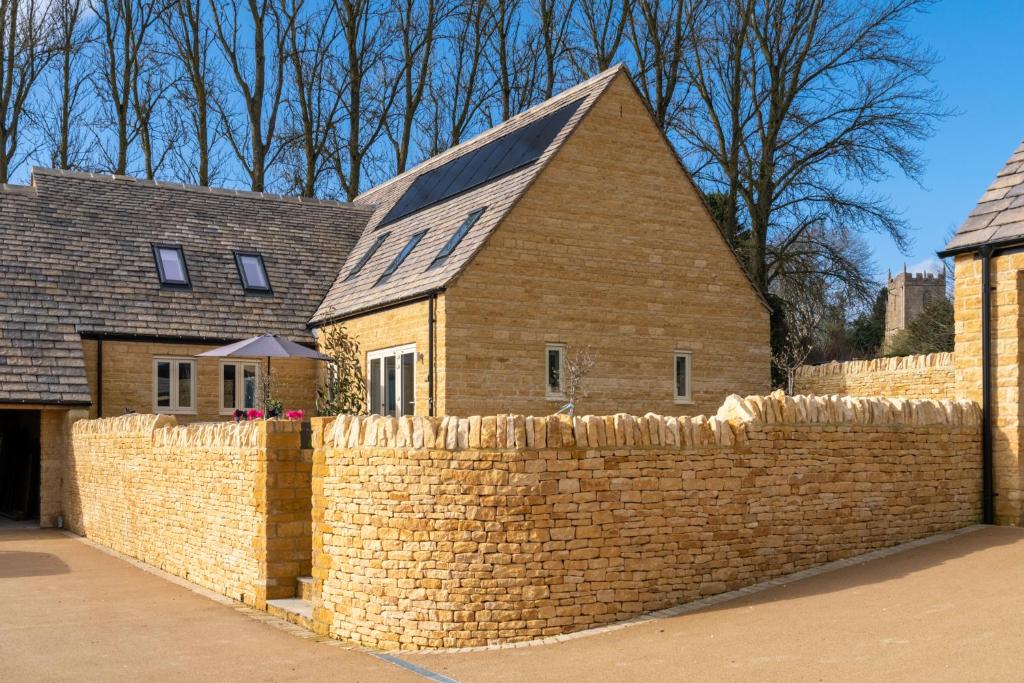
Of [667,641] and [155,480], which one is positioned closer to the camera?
[667,641]

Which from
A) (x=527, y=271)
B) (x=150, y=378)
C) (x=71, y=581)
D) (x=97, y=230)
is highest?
(x=97, y=230)

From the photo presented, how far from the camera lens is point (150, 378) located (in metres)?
23.1

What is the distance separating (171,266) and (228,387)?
3293 mm

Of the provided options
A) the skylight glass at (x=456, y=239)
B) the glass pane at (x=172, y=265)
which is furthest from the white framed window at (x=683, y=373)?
the glass pane at (x=172, y=265)

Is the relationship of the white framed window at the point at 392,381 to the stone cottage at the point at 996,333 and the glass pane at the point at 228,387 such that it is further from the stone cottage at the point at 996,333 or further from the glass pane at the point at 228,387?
the stone cottage at the point at 996,333

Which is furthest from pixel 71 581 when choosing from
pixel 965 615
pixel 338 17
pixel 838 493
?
pixel 338 17

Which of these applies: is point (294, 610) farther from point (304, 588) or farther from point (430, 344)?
point (430, 344)

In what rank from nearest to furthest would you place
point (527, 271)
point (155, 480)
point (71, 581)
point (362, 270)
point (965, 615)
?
1. point (965, 615)
2. point (71, 581)
3. point (155, 480)
4. point (527, 271)
5. point (362, 270)

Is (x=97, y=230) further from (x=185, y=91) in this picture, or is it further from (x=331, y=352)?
(x=185, y=91)

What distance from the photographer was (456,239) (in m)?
20.4

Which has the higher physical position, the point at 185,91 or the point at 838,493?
the point at 185,91

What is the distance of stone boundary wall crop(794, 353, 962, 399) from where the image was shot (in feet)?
63.9

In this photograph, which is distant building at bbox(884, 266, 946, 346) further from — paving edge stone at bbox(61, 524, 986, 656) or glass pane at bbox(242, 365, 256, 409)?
paving edge stone at bbox(61, 524, 986, 656)

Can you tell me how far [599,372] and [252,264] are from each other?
10271 mm
